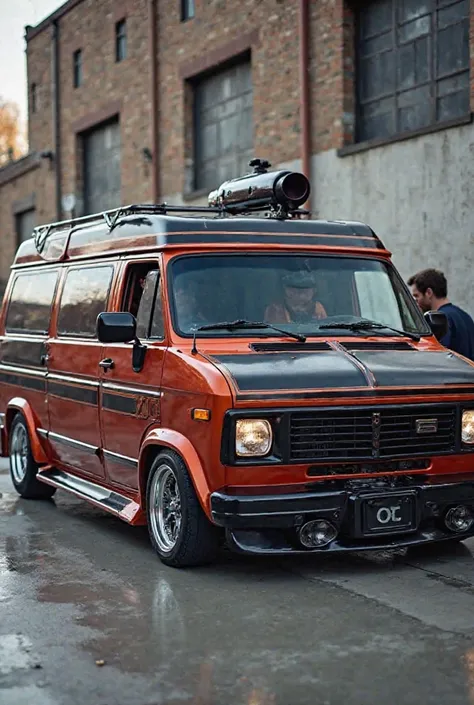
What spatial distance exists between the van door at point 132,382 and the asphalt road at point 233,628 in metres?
0.65

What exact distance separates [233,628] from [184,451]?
139cm

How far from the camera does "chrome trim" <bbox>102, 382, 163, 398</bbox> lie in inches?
280

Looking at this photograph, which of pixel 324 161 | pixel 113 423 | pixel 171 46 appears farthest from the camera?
pixel 171 46

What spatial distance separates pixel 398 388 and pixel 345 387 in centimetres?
35

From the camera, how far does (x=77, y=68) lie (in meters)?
24.8

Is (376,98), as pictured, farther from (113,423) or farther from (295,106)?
(113,423)

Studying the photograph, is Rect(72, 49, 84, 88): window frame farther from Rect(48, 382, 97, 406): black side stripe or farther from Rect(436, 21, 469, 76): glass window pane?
Rect(48, 382, 97, 406): black side stripe

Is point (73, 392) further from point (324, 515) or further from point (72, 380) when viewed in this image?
point (324, 515)

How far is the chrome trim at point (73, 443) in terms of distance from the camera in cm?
825

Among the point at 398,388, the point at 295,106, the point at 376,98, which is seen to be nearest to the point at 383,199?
the point at 376,98

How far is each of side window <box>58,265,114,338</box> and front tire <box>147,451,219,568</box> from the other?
66.6 inches

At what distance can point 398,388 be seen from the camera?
6.55m

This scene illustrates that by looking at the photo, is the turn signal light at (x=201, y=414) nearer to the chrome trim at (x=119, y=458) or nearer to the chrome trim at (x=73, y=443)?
the chrome trim at (x=119, y=458)

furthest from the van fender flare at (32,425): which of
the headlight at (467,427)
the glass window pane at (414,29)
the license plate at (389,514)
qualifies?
the glass window pane at (414,29)
